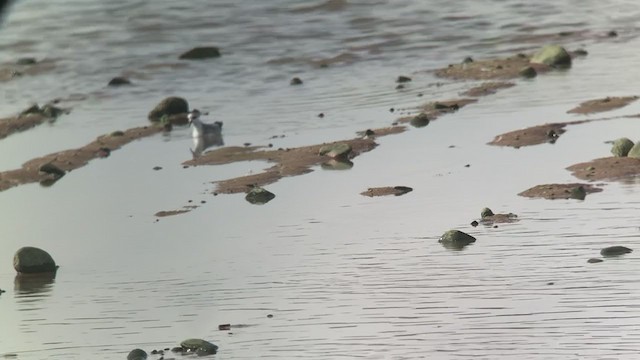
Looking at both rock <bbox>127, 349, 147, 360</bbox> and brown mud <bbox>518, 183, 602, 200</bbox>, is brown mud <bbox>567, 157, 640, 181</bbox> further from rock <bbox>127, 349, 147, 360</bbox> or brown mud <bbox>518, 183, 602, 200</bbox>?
rock <bbox>127, 349, 147, 360</bbox>

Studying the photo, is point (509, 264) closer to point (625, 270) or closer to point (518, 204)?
point (625, 270)

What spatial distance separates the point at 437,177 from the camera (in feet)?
96.2

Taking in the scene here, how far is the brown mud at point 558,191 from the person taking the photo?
26.7 metres

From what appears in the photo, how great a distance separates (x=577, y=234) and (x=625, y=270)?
7.76 feet

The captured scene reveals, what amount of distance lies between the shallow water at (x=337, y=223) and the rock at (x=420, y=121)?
0.54 meters

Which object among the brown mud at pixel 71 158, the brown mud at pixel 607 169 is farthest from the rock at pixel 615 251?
the brown mud at pixel 71 158

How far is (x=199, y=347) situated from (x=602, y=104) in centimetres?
1671

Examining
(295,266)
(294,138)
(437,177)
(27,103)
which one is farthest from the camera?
(27,103)

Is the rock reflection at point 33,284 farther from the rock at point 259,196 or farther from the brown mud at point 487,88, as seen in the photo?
the brown mud at point 487,88

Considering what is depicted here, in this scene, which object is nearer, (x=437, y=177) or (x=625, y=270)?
(x=625, y=270)

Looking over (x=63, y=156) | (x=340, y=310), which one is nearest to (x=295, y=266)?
(x=340, y=310)

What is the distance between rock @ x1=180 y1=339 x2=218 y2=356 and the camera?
20.0 metres

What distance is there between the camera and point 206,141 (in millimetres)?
36281

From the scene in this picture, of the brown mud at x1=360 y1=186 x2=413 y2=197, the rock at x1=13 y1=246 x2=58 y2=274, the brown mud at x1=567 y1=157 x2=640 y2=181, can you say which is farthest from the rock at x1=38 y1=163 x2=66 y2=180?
the brown mud at x1=567 y1=157 x2=640 y2=181
